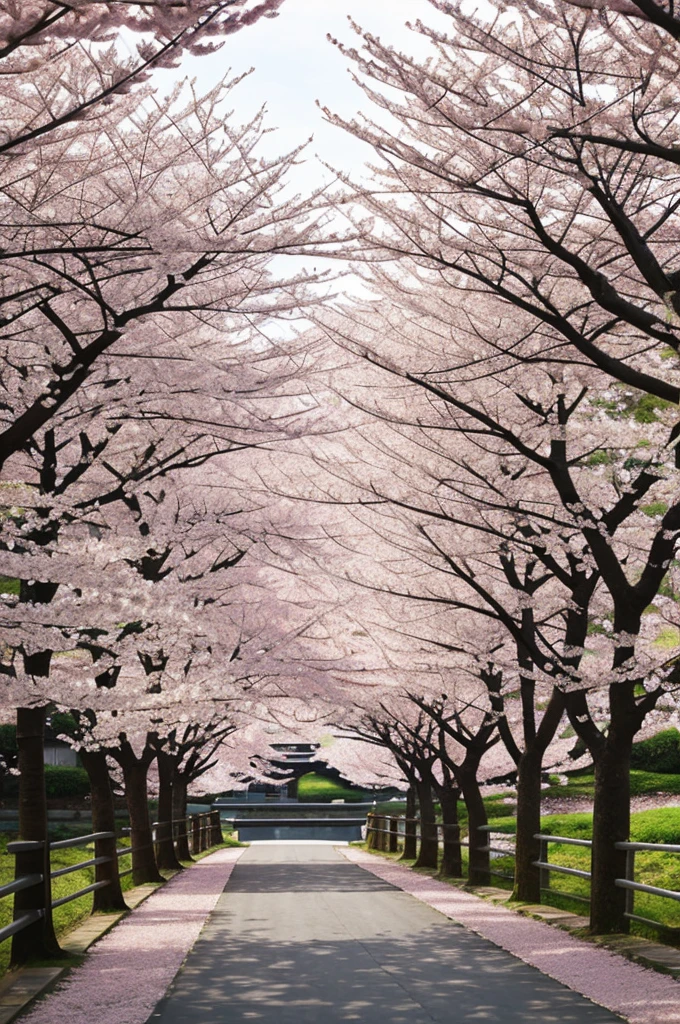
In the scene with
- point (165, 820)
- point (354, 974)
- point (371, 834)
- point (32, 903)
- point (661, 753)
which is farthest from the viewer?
point (371, 834)

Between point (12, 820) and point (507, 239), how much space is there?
33376 mm

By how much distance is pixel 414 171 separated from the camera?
8.92 m

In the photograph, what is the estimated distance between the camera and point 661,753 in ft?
116

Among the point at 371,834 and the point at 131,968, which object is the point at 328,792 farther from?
the point at 131,968

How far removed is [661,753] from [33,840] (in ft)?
92.2

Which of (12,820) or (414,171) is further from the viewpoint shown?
(12,820)

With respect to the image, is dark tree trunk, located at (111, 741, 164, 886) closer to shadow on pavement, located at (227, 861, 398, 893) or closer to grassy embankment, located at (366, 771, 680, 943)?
shadow on pavement, located at (227, 861, 398, 893)

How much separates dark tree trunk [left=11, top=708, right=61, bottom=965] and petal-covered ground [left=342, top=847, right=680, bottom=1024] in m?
4.46

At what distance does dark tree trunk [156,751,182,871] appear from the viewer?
80.1ft

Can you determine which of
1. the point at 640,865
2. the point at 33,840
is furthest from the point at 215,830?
the point at 33,840

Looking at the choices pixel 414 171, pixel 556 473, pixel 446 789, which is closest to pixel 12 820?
pixel 446 789

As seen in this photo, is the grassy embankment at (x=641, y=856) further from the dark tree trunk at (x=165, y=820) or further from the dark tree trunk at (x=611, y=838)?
the dark tree trunk at (x=165, y=820)

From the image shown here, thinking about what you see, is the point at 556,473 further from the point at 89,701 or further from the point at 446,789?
the point at 446,789

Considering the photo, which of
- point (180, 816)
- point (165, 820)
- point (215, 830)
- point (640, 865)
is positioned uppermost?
point (165, 820)
